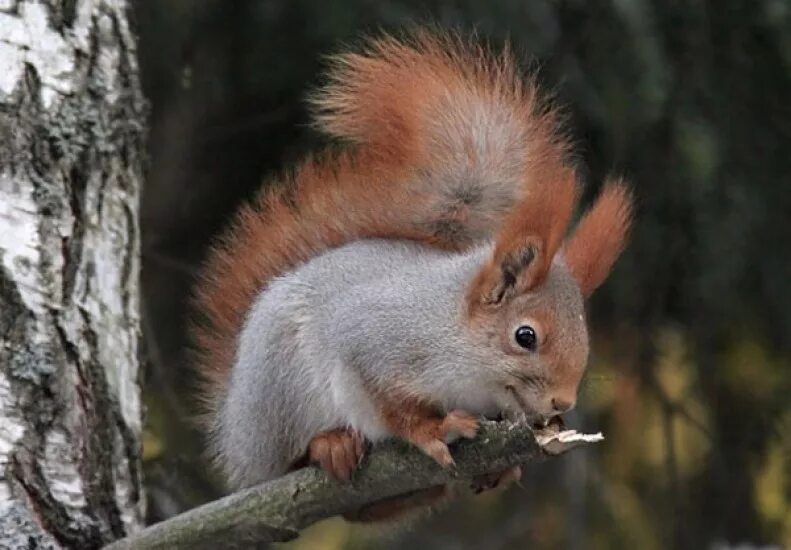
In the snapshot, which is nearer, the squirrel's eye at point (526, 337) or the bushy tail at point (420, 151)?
the squirrel's eye at point (526, 337)

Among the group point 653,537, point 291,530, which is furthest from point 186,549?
point 653,537

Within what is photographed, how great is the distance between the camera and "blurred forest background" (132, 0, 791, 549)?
2.15m

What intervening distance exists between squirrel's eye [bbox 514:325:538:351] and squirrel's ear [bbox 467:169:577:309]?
5 centimetres

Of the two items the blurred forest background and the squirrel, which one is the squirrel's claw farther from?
the blurred forest background

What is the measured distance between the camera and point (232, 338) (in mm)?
1877

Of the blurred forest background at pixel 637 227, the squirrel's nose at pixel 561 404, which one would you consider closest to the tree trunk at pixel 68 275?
the blurred forest background at pixel 637 227

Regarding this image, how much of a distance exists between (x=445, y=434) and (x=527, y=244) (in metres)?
0.25

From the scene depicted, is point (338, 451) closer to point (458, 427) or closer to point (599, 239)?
point (458, 427)

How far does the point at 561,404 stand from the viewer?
150 centimetres

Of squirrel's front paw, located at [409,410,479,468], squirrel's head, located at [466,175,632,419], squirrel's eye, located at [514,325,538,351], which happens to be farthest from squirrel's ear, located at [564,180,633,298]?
squirrel's front paw, located at [409,410,479,468]

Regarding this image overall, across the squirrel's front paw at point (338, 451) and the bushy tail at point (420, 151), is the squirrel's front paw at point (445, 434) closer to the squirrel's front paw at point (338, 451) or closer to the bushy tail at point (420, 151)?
the squirrel's front paw at point (338, 451)

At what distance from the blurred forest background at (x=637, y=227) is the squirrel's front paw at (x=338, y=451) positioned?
1.95ft

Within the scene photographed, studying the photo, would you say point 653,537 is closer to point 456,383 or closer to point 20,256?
point 456,383

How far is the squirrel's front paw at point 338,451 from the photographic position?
4.97 ft
